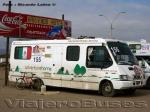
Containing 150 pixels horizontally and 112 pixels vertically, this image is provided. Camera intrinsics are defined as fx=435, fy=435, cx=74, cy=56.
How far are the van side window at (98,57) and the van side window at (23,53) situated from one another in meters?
4.31

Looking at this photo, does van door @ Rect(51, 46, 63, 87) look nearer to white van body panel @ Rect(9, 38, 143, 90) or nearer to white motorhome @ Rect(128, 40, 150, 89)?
white van body panel @ Rect(9, 38, 143, 90)

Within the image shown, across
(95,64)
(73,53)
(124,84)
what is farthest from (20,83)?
(124,84)

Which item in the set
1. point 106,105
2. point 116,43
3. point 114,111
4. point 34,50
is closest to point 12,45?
point 34,50

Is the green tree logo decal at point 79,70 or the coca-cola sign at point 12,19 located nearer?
the green tree logo decal at point 79,70

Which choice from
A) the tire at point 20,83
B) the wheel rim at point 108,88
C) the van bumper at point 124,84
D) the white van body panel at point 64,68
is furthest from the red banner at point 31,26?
the van bumper at point 124,84

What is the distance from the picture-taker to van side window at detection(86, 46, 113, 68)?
18625mm

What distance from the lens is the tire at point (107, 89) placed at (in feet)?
60.3

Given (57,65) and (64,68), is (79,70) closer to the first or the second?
(64,68)

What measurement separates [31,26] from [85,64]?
394 inches

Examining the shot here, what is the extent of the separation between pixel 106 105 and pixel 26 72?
326 inches

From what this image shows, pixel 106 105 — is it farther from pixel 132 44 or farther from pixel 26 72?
pixel 132 44

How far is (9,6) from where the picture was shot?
2494 cm

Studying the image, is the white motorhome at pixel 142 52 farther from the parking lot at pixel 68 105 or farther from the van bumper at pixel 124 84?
the parking lot at pixel 68 105

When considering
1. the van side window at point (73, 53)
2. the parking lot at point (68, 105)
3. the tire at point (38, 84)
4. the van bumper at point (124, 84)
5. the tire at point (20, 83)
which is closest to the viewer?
Result: the parking lot at point (68, 105)
